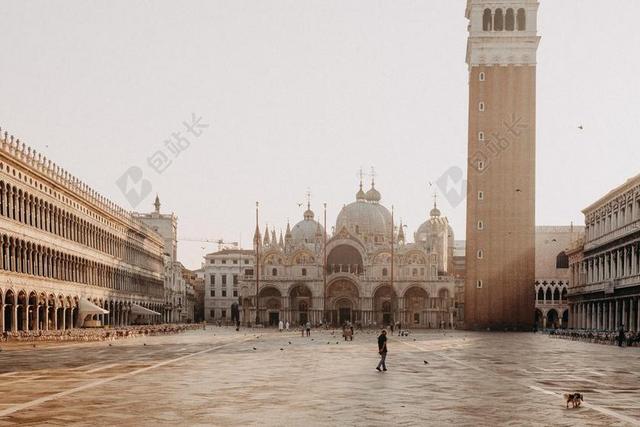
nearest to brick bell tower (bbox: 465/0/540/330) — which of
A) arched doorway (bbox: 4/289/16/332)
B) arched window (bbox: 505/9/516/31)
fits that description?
arched window (bbox: 505/9/516/31)

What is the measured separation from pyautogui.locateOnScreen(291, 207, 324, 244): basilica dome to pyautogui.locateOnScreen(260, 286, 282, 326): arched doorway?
48.1 feet

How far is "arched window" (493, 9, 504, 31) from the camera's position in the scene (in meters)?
86.5

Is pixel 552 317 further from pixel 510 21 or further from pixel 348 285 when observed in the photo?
pixel 510 21

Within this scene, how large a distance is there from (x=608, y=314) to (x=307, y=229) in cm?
6702

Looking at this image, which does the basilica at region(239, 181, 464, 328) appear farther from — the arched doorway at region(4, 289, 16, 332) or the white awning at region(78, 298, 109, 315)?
the arched doorway at region(4, 289, 16, 332)

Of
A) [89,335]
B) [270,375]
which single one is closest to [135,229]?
[89,335]

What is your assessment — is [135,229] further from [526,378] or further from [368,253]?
[526,378]

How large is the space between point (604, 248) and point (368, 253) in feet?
154

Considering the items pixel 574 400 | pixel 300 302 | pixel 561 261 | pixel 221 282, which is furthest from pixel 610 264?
pixel 221 282

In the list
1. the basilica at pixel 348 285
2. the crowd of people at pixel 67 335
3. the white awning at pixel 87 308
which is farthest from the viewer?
the basilica at pixel 348 285

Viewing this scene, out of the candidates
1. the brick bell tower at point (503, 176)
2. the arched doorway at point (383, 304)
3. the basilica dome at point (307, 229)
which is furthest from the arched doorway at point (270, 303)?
the brick bell tower at point (503, 176)

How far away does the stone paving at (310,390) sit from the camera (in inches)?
690

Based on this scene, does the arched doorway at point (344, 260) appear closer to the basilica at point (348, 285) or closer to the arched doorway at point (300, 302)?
the basilica at point (348, 285)

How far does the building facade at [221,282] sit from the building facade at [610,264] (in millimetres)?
75554
